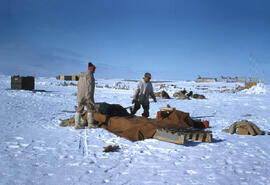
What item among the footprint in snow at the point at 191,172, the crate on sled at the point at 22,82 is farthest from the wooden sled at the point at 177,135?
the crate on sled at the point at 22,82

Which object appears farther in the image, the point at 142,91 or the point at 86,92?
the point at 142,91

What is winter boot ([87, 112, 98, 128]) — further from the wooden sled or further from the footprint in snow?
the footprint in snow

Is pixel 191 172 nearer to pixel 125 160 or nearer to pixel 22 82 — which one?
pixel 125 160

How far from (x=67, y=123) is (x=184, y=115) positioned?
3910 mm

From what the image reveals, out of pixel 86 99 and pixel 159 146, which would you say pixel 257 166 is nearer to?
pixel 159 146

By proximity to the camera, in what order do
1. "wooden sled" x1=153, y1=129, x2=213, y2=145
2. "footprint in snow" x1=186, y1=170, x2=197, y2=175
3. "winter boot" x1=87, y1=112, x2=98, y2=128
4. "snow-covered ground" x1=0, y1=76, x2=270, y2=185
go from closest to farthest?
"snow-covered ground" x1=0, y1=76, x2=270, y2=185
"footprint in snow" x1=186, y1=170, x2=197, y2=175
"wooden sled" x1=153, y1=129, x2=213, y2=145
"winter boot" x1=87, y1=112, x2=98, y2=128

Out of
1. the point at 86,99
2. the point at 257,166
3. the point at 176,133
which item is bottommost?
the point at 257,166

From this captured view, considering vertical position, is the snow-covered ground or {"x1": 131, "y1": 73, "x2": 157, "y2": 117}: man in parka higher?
{"x1": 131, "y1": 73, "x2": 157, "y2": 117}: man in parka

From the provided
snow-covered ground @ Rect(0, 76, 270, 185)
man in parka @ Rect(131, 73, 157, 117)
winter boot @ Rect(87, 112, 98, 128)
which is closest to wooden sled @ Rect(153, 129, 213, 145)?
snow-covered ground @ Rect(0, 76, 270, 185)

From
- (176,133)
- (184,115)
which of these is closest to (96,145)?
(176,133)

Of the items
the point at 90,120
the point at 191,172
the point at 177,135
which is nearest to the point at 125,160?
the point at 191,172

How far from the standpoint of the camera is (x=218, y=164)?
4.41 m

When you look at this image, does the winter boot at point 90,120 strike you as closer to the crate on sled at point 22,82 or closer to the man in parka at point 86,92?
the man in parka at point 86,92

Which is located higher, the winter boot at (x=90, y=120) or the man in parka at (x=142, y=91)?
the man in parka at (x=142, y=91)
